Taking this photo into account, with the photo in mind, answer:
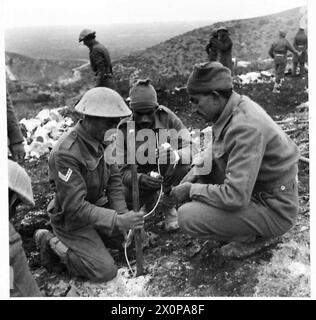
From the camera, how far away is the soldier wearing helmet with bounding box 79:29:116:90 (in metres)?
7.82

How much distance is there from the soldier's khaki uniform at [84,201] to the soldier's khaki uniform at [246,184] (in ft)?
2.25

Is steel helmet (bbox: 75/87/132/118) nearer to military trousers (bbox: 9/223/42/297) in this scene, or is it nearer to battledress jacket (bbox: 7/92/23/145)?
military trousers (bbox: 9/223/42/297)

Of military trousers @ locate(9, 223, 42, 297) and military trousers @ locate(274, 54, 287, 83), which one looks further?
military trousers @ locate(274, 54, 287, 83)

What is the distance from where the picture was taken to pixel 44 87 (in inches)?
434

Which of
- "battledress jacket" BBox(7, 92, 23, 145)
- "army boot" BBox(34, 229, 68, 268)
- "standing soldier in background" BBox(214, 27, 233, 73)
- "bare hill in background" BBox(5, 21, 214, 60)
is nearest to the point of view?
"army boot" BBox(34, 229, 68, 268)

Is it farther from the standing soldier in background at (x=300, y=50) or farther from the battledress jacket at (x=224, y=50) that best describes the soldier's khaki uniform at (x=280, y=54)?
the battledress jacket at (x=224, y=50)

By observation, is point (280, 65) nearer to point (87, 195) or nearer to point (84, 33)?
point (84, 33)

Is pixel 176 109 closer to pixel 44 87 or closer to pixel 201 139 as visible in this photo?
pixel 201 139

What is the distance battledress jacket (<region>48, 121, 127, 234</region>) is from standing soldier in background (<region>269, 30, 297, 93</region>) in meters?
6.12

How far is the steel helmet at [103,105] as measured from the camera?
3.31 m

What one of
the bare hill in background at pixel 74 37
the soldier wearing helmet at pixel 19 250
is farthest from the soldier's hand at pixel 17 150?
the soldier wearing helmet at pixel 19 250

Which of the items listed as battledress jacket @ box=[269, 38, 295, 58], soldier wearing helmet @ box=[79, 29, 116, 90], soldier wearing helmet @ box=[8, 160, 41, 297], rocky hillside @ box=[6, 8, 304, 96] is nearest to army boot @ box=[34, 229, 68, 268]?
soldier wearing helmet @ box=[8, 160, 41, 297]

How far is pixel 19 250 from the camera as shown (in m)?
2.96
